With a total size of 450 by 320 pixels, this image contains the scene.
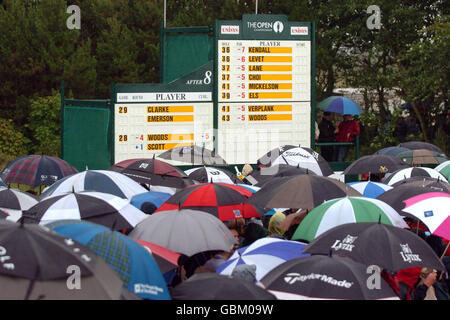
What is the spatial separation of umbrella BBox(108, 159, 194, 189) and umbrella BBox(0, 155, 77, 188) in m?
1.29

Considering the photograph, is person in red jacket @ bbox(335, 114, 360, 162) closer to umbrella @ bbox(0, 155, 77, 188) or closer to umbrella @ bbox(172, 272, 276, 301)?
umbrella @ bbox(0, 155, 77, 188)

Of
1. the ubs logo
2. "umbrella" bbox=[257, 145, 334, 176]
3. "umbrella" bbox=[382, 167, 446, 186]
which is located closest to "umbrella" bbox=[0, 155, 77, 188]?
"umbrella" bbox=[257, 145, 334, 176]

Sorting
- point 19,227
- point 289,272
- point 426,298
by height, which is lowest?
point 426,298

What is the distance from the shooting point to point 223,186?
34.3 ft

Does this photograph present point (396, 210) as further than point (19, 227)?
Yes

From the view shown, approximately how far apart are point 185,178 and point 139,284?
7.00 meters

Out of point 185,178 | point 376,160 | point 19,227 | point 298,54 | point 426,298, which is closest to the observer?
point 19,227

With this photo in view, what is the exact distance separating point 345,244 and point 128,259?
2.17 m

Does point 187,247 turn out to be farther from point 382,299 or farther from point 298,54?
point 298,54

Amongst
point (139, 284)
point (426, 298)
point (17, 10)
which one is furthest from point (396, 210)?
point (17, 10)

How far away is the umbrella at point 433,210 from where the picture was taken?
9.21 meters

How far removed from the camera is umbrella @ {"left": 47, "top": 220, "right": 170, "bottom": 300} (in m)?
6.04

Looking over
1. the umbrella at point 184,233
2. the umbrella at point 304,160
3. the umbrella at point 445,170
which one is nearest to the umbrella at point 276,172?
the umbrella at point 304,160

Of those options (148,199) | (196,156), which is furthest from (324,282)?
(196,156)
